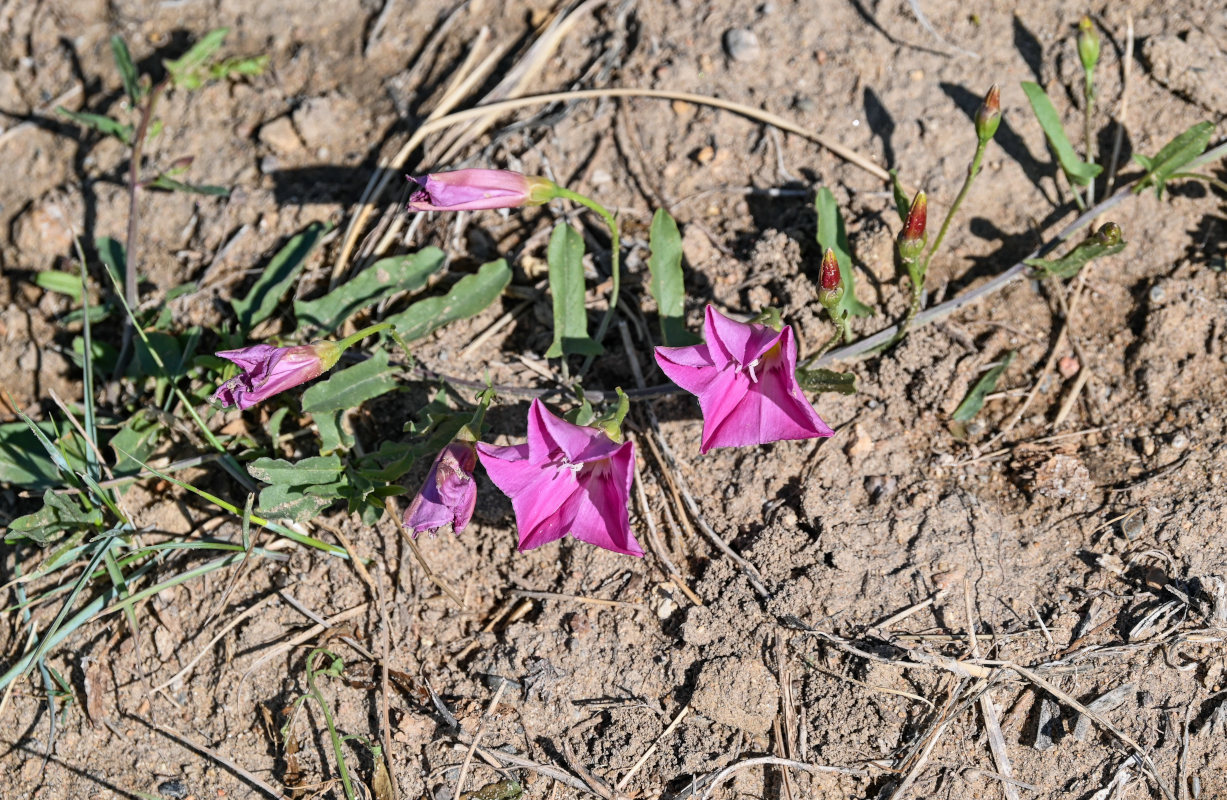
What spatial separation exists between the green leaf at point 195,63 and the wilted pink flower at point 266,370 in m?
1.68

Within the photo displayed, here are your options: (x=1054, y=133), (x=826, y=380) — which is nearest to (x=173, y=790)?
(x=826, y=380)

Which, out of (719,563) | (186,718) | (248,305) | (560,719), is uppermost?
(248,305)

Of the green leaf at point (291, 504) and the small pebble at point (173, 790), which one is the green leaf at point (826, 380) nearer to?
the green leaf at point (291, 504)

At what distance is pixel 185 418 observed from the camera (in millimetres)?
3105

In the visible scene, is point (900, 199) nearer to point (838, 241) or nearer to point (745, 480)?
point (838, 241)

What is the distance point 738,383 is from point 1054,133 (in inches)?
58.1

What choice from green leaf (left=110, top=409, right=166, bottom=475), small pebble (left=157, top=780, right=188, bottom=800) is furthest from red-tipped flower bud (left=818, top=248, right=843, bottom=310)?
small pebble (left=157, top=780, right=188, bottom=800)

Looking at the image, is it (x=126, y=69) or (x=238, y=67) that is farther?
(x=238, y=67)

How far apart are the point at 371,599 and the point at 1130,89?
3056 mm

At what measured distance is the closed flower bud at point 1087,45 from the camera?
299cm

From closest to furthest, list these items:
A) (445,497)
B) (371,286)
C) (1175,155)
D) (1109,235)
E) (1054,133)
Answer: (445,497), (1109,235), (1175,155), (1054,133), (371,286)

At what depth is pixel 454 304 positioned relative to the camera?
9.88 ft

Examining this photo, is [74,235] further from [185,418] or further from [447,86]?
[447,86]

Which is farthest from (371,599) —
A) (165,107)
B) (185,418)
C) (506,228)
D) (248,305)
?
(165,107)
